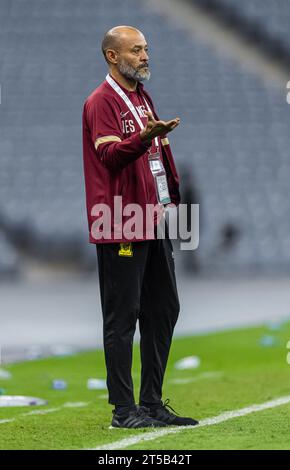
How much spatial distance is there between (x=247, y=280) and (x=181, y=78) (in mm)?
7999

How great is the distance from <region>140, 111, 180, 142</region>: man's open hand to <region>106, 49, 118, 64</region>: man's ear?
1.59ft

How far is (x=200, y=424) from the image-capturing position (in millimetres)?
5516

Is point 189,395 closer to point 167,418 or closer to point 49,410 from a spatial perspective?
point 49,410

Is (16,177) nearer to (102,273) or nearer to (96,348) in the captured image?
(96,348)

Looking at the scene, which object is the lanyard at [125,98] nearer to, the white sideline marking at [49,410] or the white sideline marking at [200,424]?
the white sideline marking at [200,424]

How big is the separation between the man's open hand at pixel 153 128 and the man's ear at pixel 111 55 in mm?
484

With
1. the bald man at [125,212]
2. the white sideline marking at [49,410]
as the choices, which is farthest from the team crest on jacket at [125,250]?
the white sideline marking at [49,410]

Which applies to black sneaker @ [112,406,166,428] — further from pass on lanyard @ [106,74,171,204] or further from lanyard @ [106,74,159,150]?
lanyard @ [106,74,159,150]

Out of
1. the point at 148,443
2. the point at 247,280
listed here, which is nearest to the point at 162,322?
the point at 148,443

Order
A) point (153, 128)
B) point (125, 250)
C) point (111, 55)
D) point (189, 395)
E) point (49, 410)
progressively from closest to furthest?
1. point (153, 128)
2. point (125, 250)
3. point (111, 55)
4. point (49, 410)
5. point (189, 395)

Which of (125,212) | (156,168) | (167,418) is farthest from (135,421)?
(156,168)

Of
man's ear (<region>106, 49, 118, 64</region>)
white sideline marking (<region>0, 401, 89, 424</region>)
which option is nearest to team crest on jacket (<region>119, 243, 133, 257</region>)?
man's ear (<region>106, 49, 118, 64</region>)

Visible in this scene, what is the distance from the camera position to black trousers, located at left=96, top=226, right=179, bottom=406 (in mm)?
5285

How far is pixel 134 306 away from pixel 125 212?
0.43 m
